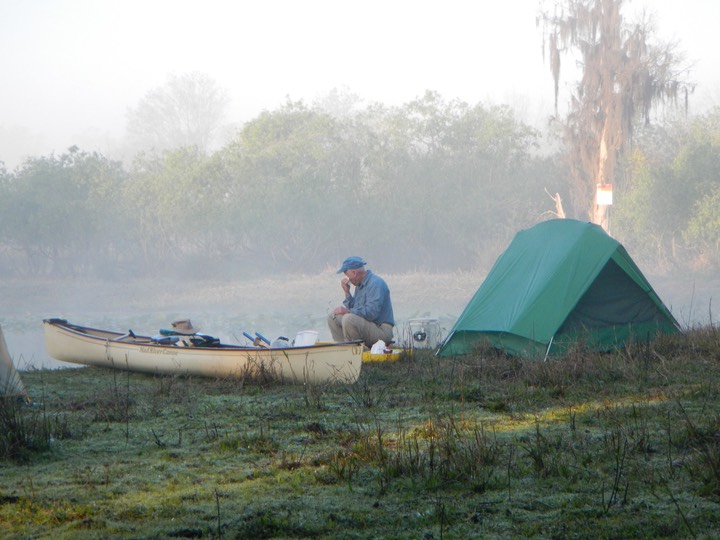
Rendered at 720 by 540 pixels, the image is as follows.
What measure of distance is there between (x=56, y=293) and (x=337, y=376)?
25800mm

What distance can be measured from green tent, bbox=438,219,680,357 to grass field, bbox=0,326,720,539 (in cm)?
174

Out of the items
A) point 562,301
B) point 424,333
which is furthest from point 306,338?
point 562,301

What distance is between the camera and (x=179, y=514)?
3871mm

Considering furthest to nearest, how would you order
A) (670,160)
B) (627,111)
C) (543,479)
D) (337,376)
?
1. (670,160)
2. (627,111)
3. (337,376)
4. (543,479)

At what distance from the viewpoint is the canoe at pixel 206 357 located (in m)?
7.92

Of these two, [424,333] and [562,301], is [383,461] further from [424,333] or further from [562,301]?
[424,333]

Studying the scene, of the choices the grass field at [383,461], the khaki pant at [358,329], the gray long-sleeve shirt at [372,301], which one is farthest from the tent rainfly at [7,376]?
the gray long-sleeve shirt at [372,301]

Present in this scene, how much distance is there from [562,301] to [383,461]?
5.27 m

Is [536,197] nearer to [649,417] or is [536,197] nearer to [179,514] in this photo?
[649,417]

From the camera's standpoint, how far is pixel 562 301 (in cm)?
934

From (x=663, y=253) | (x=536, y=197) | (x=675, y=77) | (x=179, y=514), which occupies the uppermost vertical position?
(x=675, y=77)

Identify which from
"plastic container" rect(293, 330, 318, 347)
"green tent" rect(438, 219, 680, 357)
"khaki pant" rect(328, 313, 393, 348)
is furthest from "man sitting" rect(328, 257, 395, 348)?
"green tent" rect(438, 219, 680, 357)

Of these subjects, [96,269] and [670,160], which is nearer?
[670,160]

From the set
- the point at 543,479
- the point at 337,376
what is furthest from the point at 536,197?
the point at 543,479
